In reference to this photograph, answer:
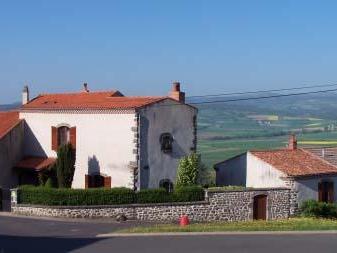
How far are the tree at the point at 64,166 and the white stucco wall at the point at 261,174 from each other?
10816mm

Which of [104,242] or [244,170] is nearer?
[104,242]

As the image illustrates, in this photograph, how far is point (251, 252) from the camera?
23.0 meters

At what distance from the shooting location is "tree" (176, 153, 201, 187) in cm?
4016

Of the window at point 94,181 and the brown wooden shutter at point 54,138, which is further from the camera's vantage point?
the brown wooden shutter at point 54,138

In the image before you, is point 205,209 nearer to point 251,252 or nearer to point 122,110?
point 122,110

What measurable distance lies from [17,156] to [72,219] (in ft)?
31.7

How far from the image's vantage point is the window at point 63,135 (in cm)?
4241

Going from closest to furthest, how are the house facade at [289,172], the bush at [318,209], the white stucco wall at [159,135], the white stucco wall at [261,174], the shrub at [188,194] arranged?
the shrub at [188,194] → the bush at [318,209] → the white stucco wall at [159,135] → the house facade at [289,172] → the white stucco wall at [261,174]

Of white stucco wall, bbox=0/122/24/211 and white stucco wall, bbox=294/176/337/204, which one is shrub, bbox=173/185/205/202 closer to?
white stucco wall, bbox=294/176/337/204

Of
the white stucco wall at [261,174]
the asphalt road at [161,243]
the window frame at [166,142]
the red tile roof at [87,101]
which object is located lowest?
the asphalt road at [161,243]

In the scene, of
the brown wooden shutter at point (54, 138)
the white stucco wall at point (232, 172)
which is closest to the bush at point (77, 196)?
the brown wooden shutter at point (54, 138)

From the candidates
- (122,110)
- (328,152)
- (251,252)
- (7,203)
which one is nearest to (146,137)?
(122,110)

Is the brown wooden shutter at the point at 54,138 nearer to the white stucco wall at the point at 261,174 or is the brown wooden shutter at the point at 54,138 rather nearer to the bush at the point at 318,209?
the white stucco wall at the point at 261,174

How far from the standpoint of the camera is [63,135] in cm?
4278
